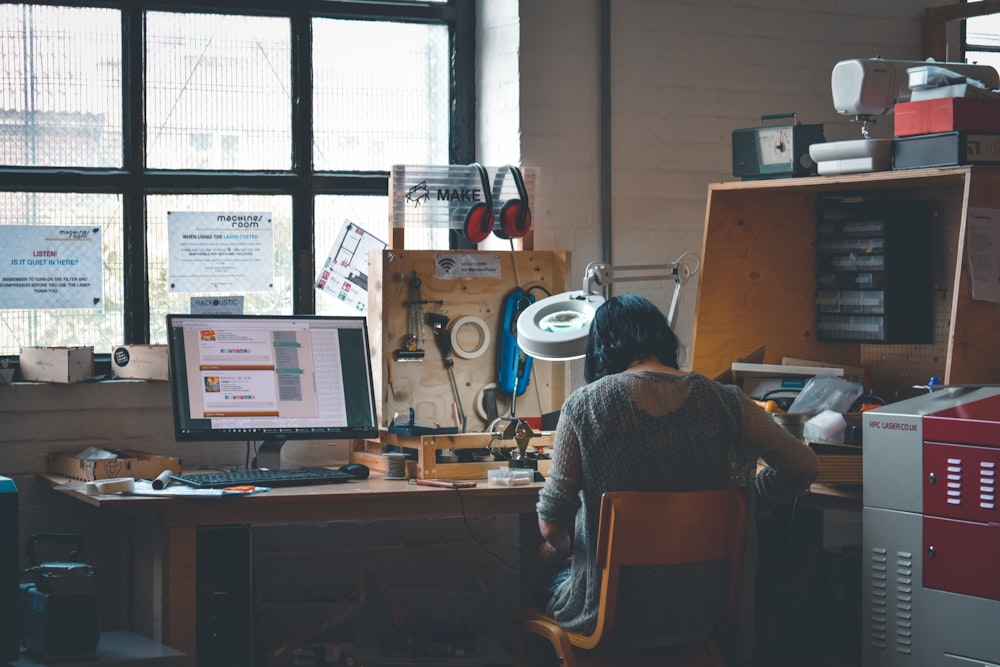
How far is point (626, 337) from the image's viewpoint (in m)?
2.69

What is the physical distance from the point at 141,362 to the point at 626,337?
1449mm

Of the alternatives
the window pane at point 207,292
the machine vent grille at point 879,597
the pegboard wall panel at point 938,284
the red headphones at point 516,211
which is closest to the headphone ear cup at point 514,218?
the red headphones at point 516,211

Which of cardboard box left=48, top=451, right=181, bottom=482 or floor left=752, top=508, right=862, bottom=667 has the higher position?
cardboard box left=48, top=451, right=181, bottom=482

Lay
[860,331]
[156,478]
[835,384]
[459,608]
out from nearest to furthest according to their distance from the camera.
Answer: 1. [156,478]
2. [835,384]
3. [860,331]
4. [459,608]

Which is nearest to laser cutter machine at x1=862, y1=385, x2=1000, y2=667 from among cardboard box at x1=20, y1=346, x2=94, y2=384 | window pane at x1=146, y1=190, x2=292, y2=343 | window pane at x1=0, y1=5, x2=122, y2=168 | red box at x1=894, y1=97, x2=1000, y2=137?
red box at x1=894, y1=97, x2=1000, y2=137

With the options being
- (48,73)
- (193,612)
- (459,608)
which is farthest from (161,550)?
(48,73)

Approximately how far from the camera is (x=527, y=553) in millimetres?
3607

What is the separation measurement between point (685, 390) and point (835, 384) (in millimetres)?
803

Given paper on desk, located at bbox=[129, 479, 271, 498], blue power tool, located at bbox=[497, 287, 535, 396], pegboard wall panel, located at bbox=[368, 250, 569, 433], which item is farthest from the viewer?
blue power tool, located at bbox=[497, 287, 535, 396]

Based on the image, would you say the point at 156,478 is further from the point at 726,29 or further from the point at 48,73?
the point at 726,29

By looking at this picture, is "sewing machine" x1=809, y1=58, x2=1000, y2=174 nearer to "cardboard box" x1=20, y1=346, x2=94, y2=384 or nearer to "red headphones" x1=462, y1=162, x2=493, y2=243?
"red headphones" x1=462, y1=162, x2=493, y2=243

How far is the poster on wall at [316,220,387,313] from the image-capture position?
3.70 metres

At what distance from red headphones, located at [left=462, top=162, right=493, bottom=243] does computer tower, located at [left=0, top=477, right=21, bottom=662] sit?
1.47 m

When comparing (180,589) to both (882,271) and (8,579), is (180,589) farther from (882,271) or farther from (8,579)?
(882,271)
